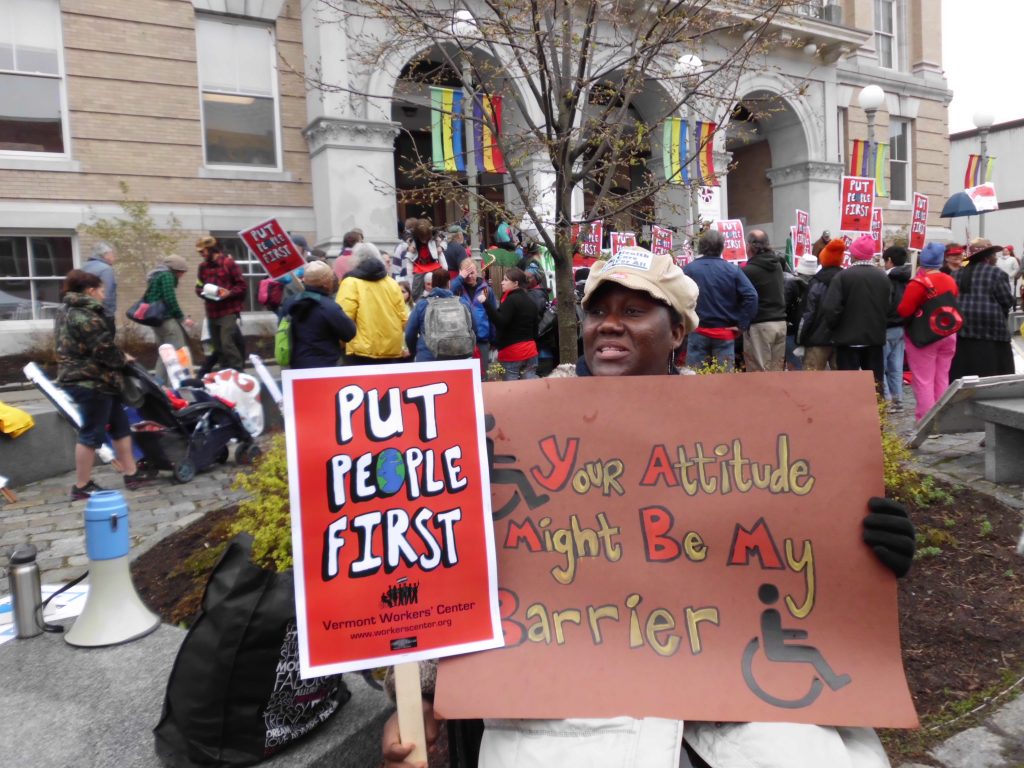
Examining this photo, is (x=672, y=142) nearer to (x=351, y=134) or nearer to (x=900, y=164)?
(x=351, y=134)

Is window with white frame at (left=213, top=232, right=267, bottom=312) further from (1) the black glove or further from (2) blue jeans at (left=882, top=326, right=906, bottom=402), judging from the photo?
(1) the black glove

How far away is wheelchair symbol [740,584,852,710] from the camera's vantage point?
64.4 inches

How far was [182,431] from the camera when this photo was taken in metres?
6.82

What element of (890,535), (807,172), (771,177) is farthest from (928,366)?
(771,177)

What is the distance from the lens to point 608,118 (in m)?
5.23

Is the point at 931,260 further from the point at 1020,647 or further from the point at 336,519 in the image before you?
the point at 336,519

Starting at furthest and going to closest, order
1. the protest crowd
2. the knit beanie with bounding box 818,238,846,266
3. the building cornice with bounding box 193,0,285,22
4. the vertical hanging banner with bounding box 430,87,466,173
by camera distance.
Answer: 1. the building cornice with bounding box 193,0,285,22
2. the vertical hanging banner with bounding box 430,87,466,173
3. the knit beanie with bounding box 818,238,846,266
4. the protest crowd

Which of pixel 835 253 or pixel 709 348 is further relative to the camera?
pixel 835 253

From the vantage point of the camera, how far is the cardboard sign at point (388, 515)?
1.70 meters

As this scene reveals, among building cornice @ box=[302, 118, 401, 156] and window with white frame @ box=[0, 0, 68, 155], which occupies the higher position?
window with white frame @ box=[0, 0, 68, 155]

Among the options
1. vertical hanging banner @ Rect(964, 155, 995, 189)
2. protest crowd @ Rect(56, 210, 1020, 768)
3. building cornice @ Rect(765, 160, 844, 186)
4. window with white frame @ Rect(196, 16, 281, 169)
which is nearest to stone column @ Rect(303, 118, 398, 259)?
window with white frame @ Rect(196, 16, 281, 169)

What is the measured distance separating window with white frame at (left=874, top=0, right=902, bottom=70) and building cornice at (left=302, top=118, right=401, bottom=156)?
1743cm

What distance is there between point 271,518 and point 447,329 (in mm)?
3491

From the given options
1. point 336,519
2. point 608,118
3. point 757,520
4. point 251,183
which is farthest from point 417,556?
point 251,183
